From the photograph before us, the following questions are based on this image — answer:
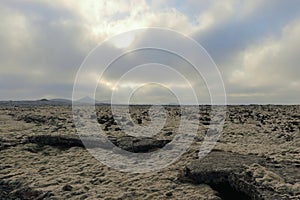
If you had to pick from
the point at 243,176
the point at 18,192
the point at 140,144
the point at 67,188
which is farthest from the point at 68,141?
the point at 243,176

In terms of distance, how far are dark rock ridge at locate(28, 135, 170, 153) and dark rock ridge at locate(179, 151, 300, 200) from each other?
14.8 ft

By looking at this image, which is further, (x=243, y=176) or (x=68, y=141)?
(x=68, y=141)

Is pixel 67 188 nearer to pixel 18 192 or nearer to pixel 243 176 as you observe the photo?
pixel 18 192

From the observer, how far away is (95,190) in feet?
46.4

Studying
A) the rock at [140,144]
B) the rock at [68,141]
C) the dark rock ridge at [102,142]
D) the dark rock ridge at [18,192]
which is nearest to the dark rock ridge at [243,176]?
the rock at [140,144]

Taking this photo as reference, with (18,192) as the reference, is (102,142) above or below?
above

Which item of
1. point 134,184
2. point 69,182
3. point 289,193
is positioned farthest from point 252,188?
point 69,182

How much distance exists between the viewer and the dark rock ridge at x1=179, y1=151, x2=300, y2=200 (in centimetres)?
1132

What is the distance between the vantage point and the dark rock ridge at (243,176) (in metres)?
11.3

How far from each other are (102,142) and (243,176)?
999 cm

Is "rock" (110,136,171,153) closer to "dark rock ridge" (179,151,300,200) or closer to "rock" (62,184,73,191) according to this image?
"dark rock ridge" (179,151,300,200)

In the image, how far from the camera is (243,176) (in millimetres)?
12406

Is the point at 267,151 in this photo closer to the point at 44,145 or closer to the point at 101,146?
the point at 101,146

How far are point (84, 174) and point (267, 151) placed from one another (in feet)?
26.7
